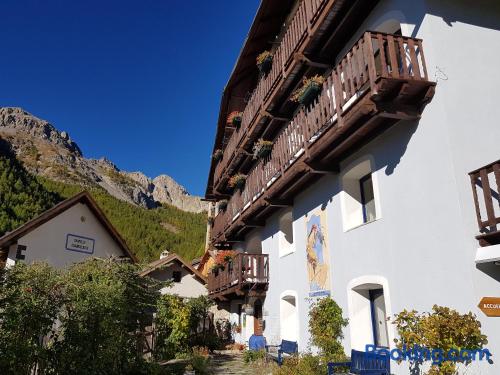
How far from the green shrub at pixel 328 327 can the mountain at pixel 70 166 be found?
252ft

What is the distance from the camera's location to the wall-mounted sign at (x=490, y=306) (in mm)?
5887

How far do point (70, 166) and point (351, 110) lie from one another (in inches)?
3765

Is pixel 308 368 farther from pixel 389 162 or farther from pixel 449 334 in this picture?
pixel 389 162

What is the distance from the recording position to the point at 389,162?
8219 mm

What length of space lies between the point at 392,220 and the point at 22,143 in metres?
109

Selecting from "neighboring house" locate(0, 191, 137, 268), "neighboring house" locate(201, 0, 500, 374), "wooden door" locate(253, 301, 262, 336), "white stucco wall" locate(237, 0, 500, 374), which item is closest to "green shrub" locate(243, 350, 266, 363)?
"neighboring house" locate(201, 0, 500, 374)

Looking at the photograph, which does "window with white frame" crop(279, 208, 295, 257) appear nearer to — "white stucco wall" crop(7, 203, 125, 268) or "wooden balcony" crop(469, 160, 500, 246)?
"white stucco wall" crop(7, 203, 125, 268)

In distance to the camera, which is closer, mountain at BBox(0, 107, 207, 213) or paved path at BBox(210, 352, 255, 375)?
paved path at BBox(210, 352, 255, 375)

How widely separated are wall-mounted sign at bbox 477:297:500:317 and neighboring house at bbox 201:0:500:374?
0.24 ft

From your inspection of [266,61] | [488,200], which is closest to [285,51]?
[266,61]

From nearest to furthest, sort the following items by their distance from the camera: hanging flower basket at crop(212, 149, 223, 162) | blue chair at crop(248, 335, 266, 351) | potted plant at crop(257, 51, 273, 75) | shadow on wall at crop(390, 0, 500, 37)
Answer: shadow on wall at crop(390, 0, 500, 37), potted plant at crop(257, 51, 273, 75), blue chair at crop(248, 335, 266, 351), hanging flower basket at crop(212, 149, 223, 162)

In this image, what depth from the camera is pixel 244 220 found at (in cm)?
1669

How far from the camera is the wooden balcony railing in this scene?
1069 cm

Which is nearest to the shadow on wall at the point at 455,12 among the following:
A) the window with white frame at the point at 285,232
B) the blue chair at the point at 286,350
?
the window with white frame at the point at 285,232
